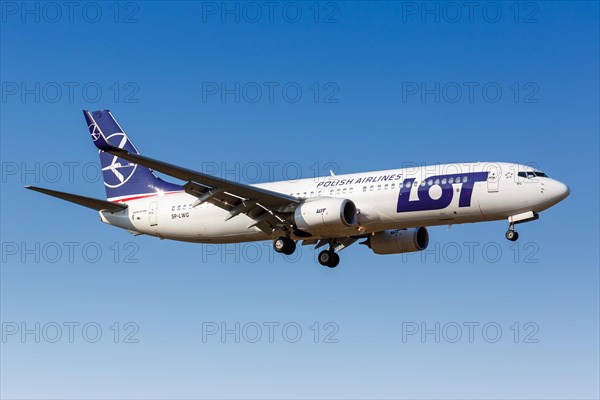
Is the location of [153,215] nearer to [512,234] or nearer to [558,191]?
[512,234]

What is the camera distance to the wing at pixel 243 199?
47312 mm

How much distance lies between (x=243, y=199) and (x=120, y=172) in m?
11.1

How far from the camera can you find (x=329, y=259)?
54.4m

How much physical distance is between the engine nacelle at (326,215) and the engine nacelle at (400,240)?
562cm

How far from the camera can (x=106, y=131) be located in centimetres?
5966

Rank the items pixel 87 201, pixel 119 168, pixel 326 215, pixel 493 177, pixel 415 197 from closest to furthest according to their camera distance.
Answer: pixel 493 177 → pixel 415 197 → pixel 326 215 → pixel 87 201 → pixel 119 168

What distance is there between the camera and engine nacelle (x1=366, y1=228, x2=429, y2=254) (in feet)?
176

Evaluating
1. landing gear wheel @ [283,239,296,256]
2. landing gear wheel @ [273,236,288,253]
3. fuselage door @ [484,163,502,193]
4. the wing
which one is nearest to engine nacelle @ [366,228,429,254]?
landing gear wheel @ [283,239,296,256]

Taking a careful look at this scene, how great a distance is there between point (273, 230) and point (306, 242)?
7.98ft

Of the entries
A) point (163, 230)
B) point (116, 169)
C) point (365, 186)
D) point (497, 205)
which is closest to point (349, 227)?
point (365, 186)

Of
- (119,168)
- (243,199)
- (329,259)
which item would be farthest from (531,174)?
(119,168)

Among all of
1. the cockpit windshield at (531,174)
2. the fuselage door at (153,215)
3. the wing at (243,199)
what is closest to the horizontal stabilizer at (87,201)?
the fuselage door at (153,215)

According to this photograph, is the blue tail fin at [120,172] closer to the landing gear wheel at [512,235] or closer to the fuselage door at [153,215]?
the fuselage door at [153,215]

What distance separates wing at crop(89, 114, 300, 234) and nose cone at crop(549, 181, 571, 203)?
1173 cm
